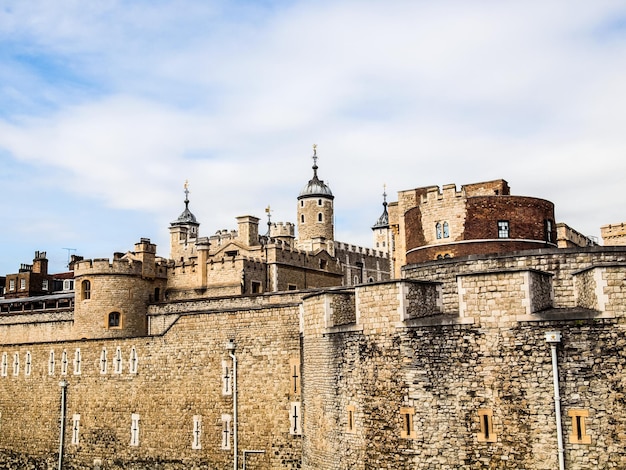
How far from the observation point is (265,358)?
28.2m

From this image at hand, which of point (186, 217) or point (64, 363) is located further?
point (186, 217)

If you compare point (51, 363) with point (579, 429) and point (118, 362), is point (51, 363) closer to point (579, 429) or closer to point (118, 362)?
point (118, 362)

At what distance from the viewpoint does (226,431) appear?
29.0m

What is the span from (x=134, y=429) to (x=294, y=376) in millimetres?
8757

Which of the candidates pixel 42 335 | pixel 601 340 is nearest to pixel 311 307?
pixel 601 340

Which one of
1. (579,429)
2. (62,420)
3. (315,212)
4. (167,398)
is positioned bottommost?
(62,420)

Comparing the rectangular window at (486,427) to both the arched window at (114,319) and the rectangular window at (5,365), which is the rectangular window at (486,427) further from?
the rectangular window at (5,365)

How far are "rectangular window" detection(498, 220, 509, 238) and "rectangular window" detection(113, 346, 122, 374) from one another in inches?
647

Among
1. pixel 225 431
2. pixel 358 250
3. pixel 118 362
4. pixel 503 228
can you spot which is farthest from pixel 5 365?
pixel 358 250

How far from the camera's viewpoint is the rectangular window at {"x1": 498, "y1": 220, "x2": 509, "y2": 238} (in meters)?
30.7

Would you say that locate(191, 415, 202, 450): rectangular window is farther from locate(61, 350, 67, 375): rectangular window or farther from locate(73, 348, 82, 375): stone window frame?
locate(61, 350, 67, 375): rectangular window

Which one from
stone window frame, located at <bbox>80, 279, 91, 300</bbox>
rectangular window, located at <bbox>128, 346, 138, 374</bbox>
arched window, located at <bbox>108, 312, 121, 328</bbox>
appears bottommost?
rectangular window, located at <bbox>128, 346, 138, 374</bbox>

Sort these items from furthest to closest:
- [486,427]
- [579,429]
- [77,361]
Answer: [77,361]
[486,427]
[579,429]

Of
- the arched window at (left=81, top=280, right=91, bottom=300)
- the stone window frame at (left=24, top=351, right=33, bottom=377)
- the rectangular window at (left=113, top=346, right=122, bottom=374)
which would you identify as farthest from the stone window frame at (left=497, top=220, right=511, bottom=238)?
the stone window frame at (left=24, top=351, right=33, bottom=377)
